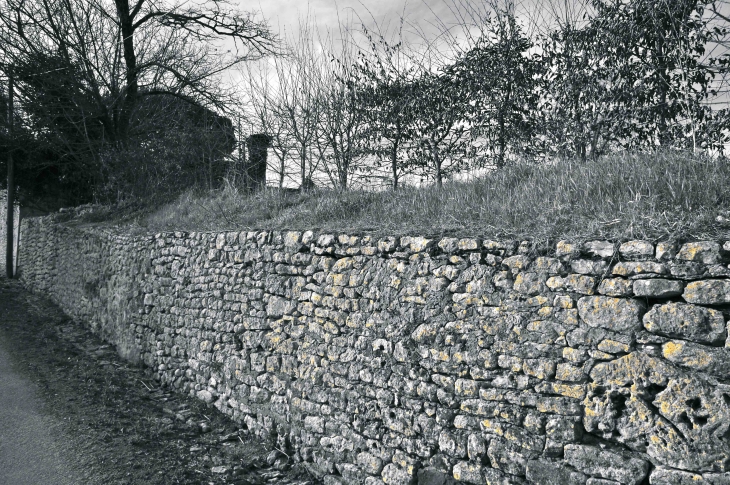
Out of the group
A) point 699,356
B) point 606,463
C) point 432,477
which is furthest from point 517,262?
point 432,477

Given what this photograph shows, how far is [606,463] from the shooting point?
3047mm

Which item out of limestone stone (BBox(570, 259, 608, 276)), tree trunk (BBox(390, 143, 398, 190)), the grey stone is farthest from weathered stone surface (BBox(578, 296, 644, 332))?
tree trunk (BBox(390, 143, 398, 190))

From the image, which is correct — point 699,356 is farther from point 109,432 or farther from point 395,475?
point 109,432

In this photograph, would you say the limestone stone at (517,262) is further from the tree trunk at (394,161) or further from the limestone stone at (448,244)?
the tree trunk at (394,161)

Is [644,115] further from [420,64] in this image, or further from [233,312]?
[233,312]

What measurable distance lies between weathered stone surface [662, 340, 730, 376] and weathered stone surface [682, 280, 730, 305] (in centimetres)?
24

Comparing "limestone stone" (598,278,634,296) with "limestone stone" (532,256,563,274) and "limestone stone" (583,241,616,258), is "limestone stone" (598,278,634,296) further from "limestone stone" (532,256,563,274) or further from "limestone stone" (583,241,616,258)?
"limestone stone" (532,256,563,274)

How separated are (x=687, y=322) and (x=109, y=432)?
6.10m

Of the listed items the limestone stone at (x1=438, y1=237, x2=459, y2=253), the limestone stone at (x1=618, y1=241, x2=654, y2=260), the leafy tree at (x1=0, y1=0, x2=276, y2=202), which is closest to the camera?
the limestone stone at (x1=618, y1=241, x2=654, y2=260)

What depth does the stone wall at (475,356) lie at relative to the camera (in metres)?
2.84

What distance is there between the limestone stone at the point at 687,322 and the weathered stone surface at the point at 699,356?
43mm

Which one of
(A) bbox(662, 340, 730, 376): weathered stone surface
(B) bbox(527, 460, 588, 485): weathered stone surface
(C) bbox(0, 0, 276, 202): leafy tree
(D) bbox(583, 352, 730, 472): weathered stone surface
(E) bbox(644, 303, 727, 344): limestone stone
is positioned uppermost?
(C) bbox(0, 0, 276, 202): leafy tree

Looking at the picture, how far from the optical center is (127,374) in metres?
8.36

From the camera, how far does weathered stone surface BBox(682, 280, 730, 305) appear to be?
2707 millimetres
